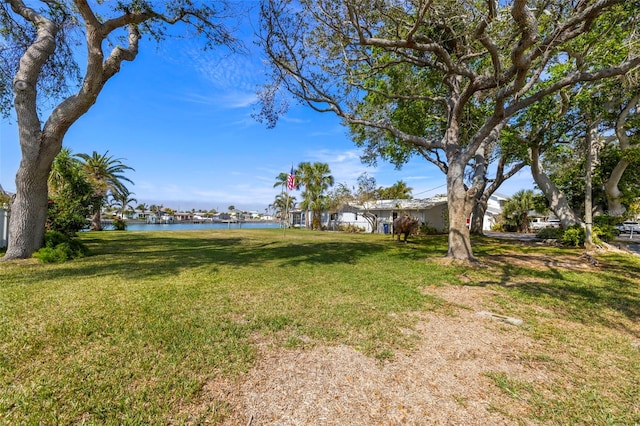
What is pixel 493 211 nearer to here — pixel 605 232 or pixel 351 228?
pixel 351 228

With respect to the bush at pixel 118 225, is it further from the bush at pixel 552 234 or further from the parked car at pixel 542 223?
the parked car at pixel 542 223

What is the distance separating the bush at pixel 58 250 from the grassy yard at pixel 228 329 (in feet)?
1.00

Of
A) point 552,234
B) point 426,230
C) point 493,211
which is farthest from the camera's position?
point 493,211

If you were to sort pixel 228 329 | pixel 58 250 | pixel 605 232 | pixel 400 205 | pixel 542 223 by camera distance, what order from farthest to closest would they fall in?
pixel 542 223 < pixel 400 205 < pixel 605 232 < pixel 58 250 < pixel 228 329

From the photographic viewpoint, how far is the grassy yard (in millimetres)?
2256

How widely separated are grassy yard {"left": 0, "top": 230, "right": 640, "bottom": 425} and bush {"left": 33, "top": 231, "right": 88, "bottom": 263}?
306 millimetres

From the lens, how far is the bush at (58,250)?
748 centimetres

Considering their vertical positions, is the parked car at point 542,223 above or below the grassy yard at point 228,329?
above

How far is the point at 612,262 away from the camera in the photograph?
9.72 meters

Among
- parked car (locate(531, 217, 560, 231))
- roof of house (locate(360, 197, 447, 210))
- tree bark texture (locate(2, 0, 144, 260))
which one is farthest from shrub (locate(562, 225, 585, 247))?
tree bark texture (locate(2, 0, 144, 260))

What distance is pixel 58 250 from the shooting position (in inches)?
306

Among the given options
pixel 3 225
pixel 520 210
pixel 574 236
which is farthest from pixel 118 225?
pixel 520 210

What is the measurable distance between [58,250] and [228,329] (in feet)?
24.1

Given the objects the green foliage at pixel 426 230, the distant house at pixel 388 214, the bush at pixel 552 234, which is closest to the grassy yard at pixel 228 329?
the bush at pixel 552 234
